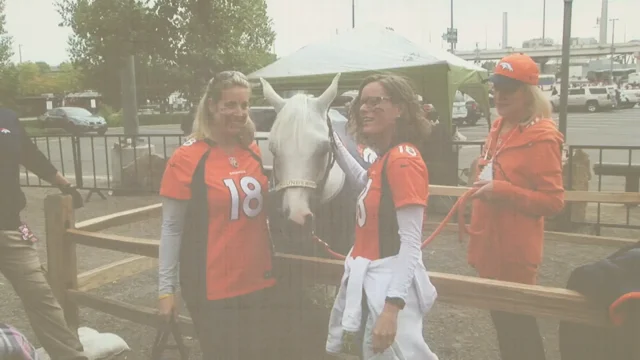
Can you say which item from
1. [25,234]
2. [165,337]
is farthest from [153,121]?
[165,337]

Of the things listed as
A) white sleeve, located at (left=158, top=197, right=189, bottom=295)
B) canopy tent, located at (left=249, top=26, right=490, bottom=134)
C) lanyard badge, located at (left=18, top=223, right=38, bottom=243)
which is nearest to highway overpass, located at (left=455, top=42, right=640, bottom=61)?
white sleeve, located at (left=158, top=197, right=189, bottom=295)

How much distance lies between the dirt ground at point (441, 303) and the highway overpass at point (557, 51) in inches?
51.9

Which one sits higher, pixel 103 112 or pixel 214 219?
pixel 103 112

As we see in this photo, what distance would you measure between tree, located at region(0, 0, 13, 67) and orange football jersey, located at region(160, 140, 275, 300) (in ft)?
4.43

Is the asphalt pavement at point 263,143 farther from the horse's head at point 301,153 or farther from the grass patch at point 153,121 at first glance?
the horse's head at point 301,153

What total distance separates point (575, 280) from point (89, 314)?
296cm

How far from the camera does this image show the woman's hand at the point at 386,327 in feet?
4.37

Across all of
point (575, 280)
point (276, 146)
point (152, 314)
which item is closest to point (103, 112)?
point (152, 314)

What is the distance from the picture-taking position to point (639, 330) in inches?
51.4

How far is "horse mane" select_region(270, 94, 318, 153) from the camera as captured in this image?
Answer: 186cm

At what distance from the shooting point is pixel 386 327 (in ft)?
4.37

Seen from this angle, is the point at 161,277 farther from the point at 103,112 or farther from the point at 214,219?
the point at 103,112

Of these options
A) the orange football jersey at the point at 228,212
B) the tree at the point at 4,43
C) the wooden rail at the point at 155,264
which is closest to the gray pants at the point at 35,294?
the wooden rail at the point at 155,264

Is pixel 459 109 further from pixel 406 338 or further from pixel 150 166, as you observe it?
pixel 406 338
